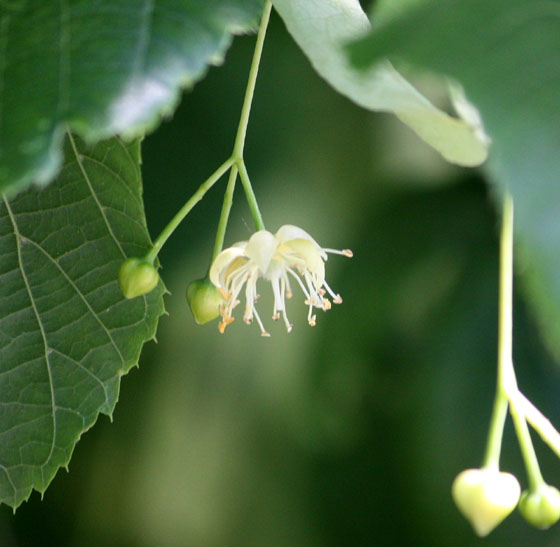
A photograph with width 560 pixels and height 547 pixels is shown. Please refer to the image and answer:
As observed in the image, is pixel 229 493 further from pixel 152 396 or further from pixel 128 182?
pixel 128 182

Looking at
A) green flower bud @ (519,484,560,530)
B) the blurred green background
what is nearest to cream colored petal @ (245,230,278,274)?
green flower bud @ (519,484,560,530)

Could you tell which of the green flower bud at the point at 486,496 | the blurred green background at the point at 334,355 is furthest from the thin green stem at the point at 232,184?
the blurred green background at the point at 334,355

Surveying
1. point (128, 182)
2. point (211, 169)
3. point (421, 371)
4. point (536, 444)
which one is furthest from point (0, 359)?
point (536, 444)

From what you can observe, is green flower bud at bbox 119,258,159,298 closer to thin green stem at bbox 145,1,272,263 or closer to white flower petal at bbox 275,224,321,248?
thin green stem at bbox 145,1,272,263

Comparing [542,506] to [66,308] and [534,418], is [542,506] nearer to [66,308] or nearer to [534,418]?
[534,418]

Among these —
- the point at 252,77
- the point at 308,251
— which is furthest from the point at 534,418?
the point at 252,77
